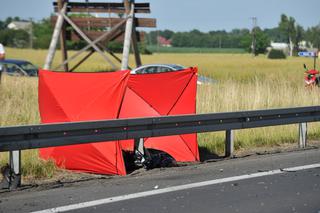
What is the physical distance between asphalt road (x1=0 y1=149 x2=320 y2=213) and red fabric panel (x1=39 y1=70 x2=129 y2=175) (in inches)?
18.8

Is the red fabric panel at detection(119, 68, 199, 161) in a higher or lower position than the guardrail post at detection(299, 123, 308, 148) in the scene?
higher

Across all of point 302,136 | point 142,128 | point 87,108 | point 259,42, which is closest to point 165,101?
point 142,128

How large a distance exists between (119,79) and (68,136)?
4.17 feet

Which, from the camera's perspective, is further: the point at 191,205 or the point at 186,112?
the point at 186,112

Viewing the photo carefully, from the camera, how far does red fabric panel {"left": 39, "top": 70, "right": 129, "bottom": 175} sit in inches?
317

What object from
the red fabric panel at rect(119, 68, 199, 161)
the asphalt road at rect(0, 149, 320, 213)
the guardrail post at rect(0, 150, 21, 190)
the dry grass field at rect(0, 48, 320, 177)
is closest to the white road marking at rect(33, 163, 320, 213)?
the asphalt road at rect(0, 149, 320, 213)

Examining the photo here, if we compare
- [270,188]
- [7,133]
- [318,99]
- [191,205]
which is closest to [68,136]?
[7,133]

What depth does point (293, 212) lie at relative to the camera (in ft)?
19.7

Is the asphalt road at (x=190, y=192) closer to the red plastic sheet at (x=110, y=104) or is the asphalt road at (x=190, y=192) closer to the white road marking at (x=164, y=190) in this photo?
the white road marking at (x=164, y=190)

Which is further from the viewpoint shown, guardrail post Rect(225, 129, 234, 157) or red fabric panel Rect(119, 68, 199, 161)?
guardrail post Rect(225, 129, 234, 157)

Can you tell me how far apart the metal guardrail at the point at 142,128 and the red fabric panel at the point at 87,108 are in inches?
15.7

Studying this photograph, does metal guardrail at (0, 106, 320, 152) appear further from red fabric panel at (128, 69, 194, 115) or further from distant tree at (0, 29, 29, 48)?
distant tree at (0, 29, 29, 48)

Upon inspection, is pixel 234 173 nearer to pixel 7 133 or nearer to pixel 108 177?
pixel 108 177

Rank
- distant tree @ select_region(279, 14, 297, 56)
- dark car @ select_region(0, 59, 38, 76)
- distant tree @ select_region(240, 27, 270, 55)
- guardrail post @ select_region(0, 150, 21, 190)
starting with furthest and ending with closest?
distant tree @ select_region(240, 27, 270, 55) → distant tree @ select_region(279, 14, 297, 56) → dark car @ select_region(0, 59, 38, 76) → guardrail post @ select_region(0, 150, 21, 190)
